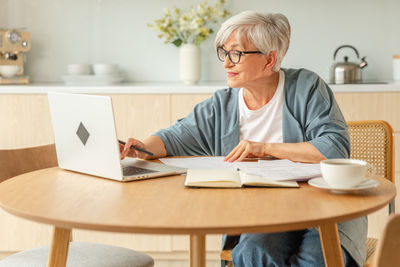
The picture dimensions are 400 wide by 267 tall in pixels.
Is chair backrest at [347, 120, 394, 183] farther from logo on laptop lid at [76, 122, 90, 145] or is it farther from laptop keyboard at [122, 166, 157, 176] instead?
logo on laptop lid at [76, 122, 90, 145]

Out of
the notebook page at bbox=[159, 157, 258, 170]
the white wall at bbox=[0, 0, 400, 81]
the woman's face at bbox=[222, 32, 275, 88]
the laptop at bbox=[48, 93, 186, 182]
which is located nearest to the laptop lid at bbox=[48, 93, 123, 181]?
the laptop at bbox=[48, 93, 186, 182]

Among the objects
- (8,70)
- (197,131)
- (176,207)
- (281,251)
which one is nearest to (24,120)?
(8,70)

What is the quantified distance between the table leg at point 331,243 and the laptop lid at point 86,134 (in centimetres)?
55

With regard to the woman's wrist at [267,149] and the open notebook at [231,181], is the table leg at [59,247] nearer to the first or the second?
the open notebook at [231,181]

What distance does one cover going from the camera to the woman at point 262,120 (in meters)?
1.75

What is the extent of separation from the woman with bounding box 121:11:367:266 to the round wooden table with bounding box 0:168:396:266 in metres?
0.28

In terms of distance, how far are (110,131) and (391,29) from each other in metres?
2.72

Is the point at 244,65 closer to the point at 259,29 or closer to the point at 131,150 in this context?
the point at 259,29

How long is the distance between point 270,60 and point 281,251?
70 centimetres

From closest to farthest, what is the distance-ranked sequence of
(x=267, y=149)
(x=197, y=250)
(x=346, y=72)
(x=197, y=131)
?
(x=197, y=250), (x=267, y=149), (x=197, y=131), (x=346, y=72)

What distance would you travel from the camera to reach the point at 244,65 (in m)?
2.00

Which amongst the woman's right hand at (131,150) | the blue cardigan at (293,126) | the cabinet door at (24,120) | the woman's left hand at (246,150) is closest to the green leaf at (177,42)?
the cabinet door at (24,120)

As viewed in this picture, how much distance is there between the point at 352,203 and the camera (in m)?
1.30

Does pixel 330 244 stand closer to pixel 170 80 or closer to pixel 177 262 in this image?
pixel 177 262
